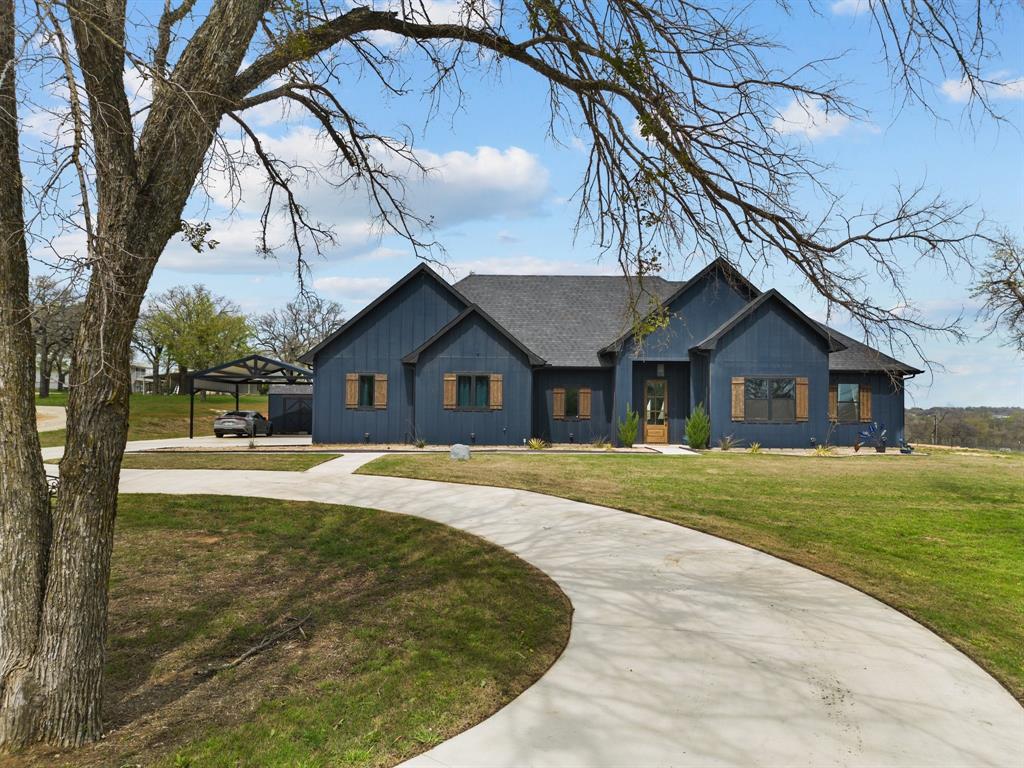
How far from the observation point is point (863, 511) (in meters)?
11.2

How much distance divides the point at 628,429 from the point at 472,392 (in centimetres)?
553

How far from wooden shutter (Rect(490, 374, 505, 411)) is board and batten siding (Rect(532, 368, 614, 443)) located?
198 cm

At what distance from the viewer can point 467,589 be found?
6504mm

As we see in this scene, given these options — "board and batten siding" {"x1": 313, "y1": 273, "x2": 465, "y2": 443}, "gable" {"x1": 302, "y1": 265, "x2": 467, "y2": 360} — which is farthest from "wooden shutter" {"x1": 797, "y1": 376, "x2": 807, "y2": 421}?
"board and batten siding" {"x1": 313, "y1": 273, "x2": 465, "y2": 443}

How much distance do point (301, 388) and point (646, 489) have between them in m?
23.7

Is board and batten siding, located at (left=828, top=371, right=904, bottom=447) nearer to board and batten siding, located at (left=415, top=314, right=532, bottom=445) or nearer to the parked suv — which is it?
board and batten siding, located at (left=415, top=314, right=532, bottom=445)

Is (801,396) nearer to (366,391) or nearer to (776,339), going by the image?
(776,339)

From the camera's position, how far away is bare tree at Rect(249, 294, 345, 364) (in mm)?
60438

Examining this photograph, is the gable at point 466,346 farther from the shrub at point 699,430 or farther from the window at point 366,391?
the shrub at point 699,430

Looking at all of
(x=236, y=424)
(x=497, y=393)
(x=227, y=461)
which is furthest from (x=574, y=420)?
(x=236, y=424)

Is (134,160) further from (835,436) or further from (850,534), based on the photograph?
(835,436)

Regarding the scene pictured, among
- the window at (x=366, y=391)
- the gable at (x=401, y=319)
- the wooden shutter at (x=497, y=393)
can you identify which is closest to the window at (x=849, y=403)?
the wooden shutter at (x=497, y=393)

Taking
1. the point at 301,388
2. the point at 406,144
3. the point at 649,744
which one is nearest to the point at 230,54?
the point at 406,144

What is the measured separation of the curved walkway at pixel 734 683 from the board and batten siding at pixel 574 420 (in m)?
16.1
